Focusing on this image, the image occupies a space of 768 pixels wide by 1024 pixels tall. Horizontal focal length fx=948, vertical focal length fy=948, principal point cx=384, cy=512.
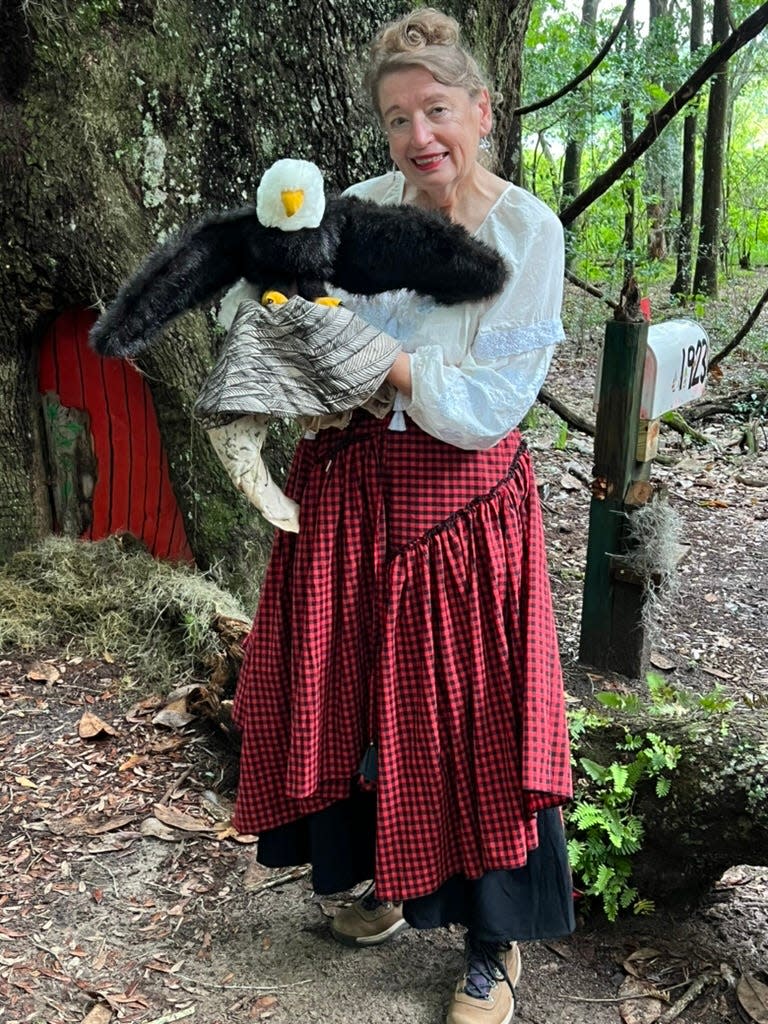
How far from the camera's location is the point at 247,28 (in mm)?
3166

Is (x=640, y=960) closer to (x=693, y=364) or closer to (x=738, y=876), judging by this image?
(x=738, y=876)

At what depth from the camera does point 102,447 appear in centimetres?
387

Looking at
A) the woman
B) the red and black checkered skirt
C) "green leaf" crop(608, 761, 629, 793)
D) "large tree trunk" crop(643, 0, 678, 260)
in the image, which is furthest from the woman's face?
"large tree trunk" crop(643, 0, 678, 260)

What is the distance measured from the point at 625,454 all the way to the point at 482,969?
79.3 inches

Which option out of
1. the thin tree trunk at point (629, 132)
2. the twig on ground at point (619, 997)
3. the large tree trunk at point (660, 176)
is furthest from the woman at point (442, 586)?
the large tree trunk at point (660, 176)

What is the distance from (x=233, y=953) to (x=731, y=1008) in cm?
119

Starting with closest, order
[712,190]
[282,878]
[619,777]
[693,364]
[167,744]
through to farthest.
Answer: [619,777], [282,878], [167,744], [693,364], [712,190]

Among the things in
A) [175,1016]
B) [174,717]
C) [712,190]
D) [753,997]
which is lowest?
[175,1016]

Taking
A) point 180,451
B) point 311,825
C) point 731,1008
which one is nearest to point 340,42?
point 180,451

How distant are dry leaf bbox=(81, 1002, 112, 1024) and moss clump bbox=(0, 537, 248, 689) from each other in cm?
134

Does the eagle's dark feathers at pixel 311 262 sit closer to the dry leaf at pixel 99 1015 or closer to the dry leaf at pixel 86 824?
the dry leaf at pixel 99 1015

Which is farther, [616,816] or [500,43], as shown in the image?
[500,43]

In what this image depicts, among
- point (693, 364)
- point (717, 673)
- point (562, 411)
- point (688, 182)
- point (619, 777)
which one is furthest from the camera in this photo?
point (688, 182)

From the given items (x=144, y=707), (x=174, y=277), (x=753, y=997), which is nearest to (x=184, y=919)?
(x=144, y=707)
